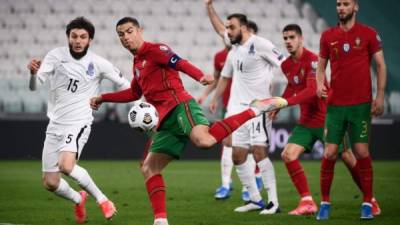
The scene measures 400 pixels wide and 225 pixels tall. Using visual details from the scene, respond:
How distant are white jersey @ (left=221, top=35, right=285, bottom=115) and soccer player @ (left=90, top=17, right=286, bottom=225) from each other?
7.86ft

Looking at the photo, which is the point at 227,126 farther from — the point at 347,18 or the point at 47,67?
the point at 47,67

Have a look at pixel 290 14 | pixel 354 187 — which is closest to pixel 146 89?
pixel 354 187

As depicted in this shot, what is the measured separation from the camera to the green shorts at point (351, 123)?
855 centimetres

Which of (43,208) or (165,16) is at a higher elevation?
(165,16)

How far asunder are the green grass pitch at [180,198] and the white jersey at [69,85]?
1.15m

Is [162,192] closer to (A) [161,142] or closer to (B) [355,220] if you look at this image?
(A) [161,142]

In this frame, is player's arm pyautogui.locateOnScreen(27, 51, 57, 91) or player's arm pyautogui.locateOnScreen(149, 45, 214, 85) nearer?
player's arm pyautogui.locateOnScreen(149, 45, 214, 85)

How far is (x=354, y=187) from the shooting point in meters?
13.2

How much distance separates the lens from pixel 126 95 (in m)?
8.26

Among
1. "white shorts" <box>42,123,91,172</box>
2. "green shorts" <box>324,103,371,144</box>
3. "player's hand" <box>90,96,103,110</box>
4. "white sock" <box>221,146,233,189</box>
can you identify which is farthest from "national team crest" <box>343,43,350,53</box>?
"white sock" <box>221,146,233,189</box>

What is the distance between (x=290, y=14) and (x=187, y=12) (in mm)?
3209

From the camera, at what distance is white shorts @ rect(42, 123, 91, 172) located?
894 cm

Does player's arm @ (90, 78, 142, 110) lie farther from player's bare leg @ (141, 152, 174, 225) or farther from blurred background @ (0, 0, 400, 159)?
blurred background @ (0, 0, 400, 159)

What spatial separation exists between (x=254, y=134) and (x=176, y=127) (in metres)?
2.47
